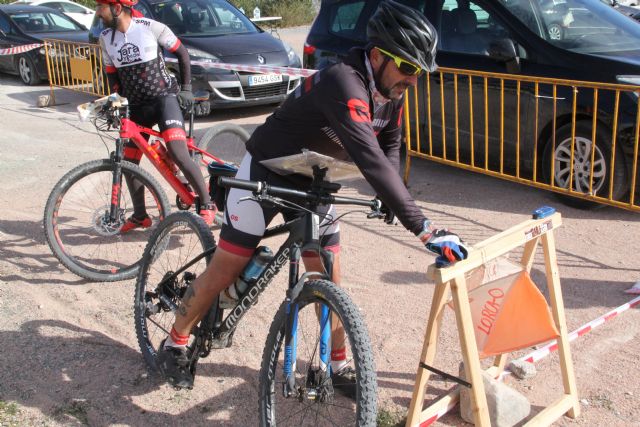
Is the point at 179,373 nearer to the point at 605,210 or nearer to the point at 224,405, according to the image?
the point at 224,405

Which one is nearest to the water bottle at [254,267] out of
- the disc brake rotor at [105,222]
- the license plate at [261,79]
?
the disc brake rotor at [105,222]

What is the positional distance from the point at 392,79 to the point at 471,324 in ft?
3.29

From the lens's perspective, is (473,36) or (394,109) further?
(473,36)

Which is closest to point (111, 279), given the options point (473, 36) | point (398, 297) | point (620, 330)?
point (398, 297)

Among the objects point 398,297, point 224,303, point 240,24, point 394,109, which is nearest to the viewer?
point 394,109

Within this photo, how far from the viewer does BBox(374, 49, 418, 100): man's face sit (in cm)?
278

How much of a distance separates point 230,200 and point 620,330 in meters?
2.43

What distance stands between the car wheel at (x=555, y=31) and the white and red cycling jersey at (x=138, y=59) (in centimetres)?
335

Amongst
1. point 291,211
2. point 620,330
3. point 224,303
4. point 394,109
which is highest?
point 394,109

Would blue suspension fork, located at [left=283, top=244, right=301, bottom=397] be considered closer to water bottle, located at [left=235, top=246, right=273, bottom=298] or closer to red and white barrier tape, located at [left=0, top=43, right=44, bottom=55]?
water bottle, located at [left=235, top=246, right=273, bottom=298]

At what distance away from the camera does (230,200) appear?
3.16 m

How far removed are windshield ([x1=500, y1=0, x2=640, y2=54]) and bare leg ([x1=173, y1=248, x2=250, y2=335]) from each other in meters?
4.28

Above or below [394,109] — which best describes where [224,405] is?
below

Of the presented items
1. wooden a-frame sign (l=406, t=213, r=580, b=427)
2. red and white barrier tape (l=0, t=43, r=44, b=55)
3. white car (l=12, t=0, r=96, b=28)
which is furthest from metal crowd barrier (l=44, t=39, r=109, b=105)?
wooden a-frame sign (l=406, t=213, r=580, b=427)
